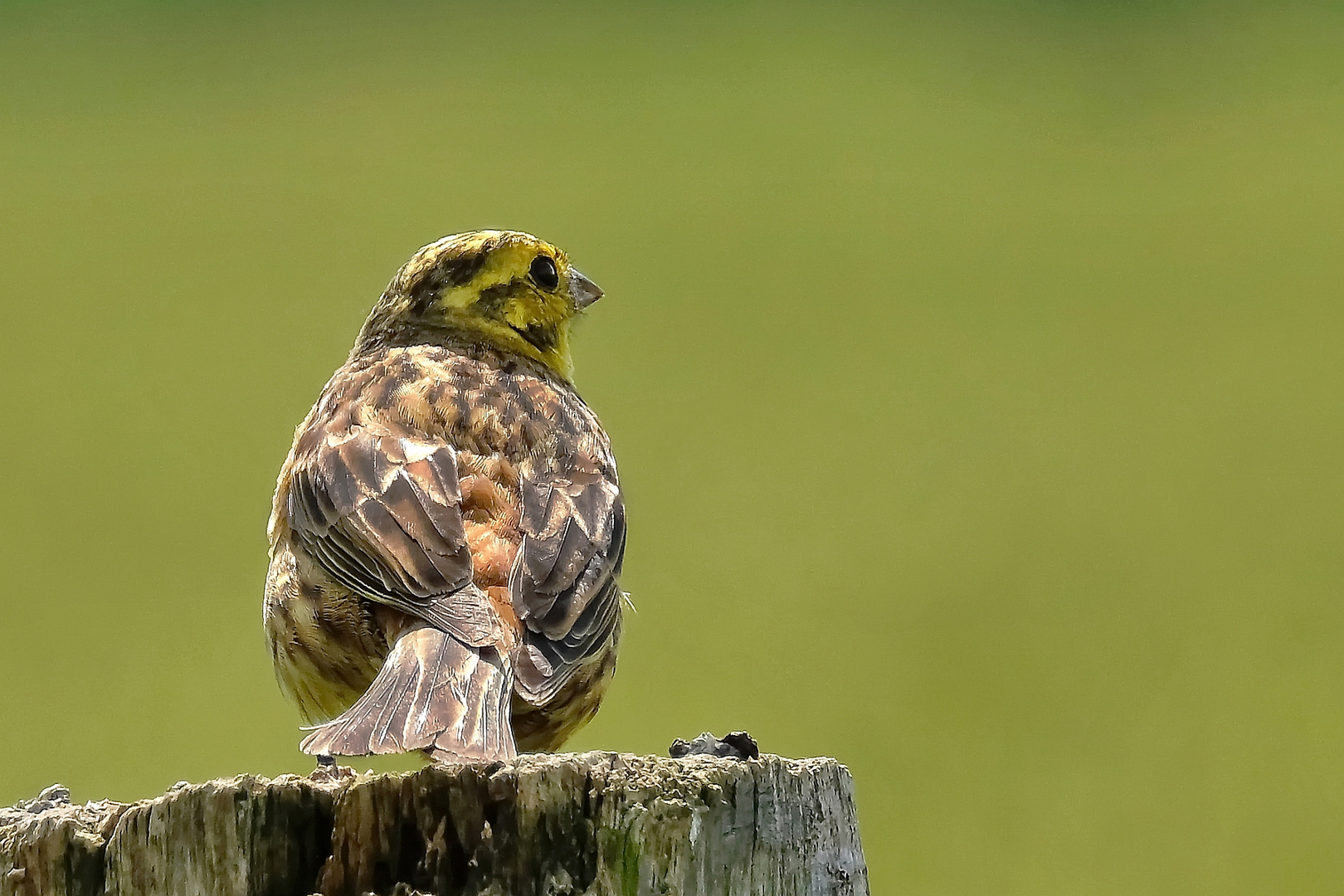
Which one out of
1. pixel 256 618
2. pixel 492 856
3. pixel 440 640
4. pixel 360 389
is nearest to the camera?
pixel 492 856

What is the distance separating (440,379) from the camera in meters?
5.05

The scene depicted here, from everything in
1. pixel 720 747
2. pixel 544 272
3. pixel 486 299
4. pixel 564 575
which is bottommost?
pixel 720 747

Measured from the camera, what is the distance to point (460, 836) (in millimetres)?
2586

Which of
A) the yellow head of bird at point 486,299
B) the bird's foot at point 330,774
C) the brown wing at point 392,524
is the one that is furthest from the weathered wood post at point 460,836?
the yellow head of bird at point 486,299

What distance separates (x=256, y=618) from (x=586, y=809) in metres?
11.4

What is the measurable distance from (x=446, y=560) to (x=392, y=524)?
0.78ft

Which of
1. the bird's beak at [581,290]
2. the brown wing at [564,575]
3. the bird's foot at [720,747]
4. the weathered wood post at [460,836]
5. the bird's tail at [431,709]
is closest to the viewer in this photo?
the weathered wood post at [460,836]

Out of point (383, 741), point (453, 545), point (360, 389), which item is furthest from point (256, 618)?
point (383, 741)

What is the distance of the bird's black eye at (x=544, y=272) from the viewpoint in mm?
5789

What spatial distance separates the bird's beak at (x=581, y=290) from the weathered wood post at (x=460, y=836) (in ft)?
11.2

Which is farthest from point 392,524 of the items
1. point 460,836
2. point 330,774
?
point 460,836

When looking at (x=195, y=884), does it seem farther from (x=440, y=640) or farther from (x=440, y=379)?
(x=440, y=379)

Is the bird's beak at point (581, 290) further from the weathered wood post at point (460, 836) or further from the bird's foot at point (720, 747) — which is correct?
the weathered wood post at point (460, 836)

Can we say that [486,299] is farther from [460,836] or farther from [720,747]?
[460,836]
